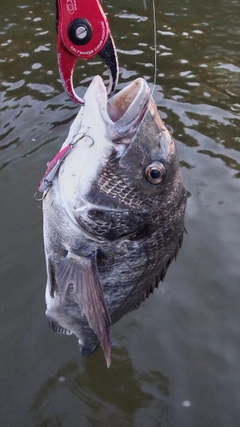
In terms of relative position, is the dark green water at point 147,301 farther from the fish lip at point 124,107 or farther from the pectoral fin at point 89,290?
the fish lip at point 124,107

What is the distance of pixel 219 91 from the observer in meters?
6.55

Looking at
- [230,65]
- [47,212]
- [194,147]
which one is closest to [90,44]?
[47,212]

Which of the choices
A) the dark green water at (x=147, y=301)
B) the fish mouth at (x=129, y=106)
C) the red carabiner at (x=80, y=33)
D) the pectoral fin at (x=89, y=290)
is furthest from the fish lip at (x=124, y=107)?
the dark green water at (x=147, y=301)

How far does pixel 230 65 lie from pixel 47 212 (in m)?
5.84

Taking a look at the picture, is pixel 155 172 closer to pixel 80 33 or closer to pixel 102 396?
pixel 80 33

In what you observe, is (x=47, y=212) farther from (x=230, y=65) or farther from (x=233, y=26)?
(x=233, y=26)

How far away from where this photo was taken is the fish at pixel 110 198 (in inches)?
85.5

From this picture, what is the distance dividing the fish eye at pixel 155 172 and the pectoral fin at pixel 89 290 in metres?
0.53

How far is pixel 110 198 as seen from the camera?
226cm

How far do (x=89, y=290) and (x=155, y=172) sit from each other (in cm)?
72

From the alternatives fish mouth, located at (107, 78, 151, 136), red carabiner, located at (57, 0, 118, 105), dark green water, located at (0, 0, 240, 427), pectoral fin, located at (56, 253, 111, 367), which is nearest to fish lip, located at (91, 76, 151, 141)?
fish mouth, located at (107, 78, 151, 136)

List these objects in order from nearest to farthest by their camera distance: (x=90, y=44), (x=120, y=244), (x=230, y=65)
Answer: (x=90, y=44) < (x=120, y=244) < (x=230, y=65)

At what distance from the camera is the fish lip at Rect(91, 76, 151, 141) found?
2.10 m

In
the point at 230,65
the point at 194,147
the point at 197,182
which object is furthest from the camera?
the point at 230,65
